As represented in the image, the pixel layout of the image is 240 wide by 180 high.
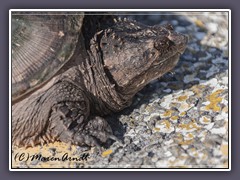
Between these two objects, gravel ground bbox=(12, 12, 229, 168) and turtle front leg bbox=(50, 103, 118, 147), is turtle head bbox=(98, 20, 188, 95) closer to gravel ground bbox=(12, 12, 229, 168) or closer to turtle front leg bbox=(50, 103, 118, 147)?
gravel ground bbox=(12, 12, 229, 168)

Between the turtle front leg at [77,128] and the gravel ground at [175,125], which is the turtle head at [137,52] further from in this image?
the turtle front leg at [77,128]

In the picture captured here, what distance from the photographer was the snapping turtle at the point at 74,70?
3.67 m

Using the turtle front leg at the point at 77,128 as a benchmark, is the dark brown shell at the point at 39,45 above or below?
above

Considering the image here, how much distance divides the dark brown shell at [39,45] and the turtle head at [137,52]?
30cm

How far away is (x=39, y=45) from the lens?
12.2 ft

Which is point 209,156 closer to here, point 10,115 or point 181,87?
point 181,87

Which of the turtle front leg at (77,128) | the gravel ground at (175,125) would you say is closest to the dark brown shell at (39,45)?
the turtle front leg at (77,128)

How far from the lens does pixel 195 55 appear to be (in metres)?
4.86

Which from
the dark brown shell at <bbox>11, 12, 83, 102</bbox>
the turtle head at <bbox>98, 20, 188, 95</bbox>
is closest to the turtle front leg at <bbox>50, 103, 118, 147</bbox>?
the dark brown shell at <bbox>11, 12, 83, 102</bbox>

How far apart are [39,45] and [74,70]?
A: 330mm

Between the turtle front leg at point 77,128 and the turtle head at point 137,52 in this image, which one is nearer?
the turtle front leg at point 77,128

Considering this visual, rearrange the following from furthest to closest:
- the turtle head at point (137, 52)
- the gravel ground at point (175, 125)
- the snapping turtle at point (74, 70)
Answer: the turtle head at point (137, 52)
the snapping turtle at point (74, 70)
the gravel ground at point (175, 125)

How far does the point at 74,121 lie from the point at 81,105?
0.16m

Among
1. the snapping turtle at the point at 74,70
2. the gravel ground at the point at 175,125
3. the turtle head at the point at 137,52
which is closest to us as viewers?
the gravel ground at the point at 175,125
